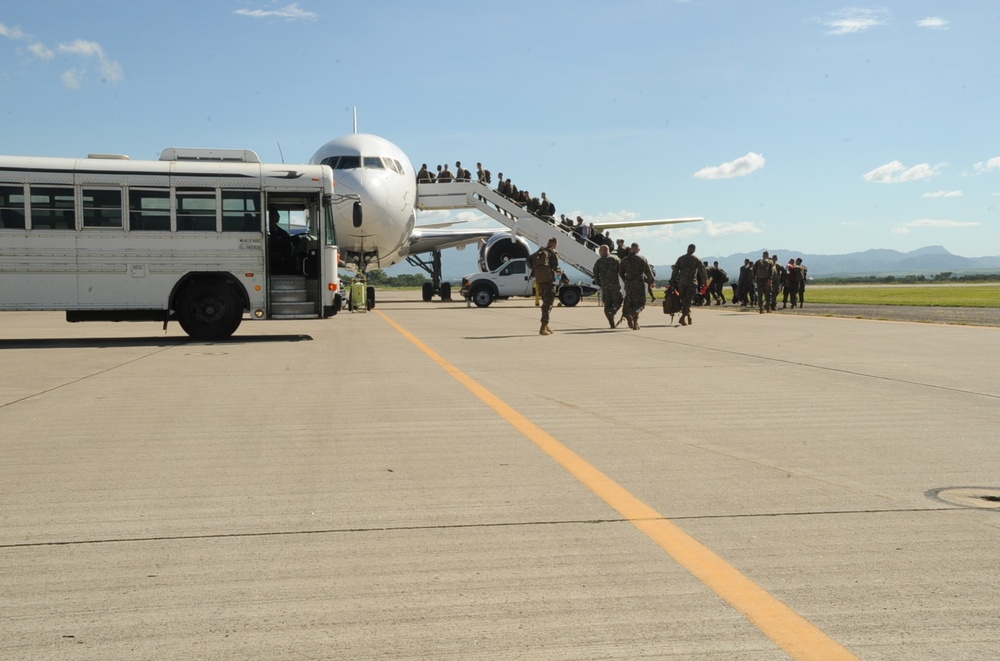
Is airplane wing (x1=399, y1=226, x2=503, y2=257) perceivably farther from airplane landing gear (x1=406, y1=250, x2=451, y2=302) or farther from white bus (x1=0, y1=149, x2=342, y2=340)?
white bus (x1=0, y1=149, x2=342, y2=340)

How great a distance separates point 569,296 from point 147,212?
19945 millimetres

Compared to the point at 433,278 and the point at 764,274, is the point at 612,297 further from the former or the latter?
the point at 433,278

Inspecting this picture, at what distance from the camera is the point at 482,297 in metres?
34.8

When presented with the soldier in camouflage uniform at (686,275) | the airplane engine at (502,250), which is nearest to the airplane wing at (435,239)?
the airplane engine at (502,250)

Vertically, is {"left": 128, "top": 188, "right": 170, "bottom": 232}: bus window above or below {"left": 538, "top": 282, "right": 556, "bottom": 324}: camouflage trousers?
above

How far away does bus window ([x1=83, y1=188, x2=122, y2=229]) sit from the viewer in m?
17.4

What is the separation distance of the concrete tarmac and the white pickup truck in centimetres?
2354

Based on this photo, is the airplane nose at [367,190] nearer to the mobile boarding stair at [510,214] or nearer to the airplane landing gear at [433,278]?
the mobile boarding stair at [510,214]

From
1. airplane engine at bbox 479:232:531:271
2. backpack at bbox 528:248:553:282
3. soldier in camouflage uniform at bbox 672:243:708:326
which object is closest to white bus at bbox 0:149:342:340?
backpack at bbox 528:248:553:282

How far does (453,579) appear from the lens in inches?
160

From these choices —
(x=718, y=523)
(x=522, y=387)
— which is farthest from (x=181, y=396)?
(x=718, y=523)

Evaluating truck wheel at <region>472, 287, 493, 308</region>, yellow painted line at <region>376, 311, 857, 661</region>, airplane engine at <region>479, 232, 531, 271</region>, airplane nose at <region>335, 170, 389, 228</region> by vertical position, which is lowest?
yellow painted line at <region>376, 311, 857, 661</region>

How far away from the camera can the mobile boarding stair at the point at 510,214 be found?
122 ft

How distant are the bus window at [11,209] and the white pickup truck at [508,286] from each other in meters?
18.7
